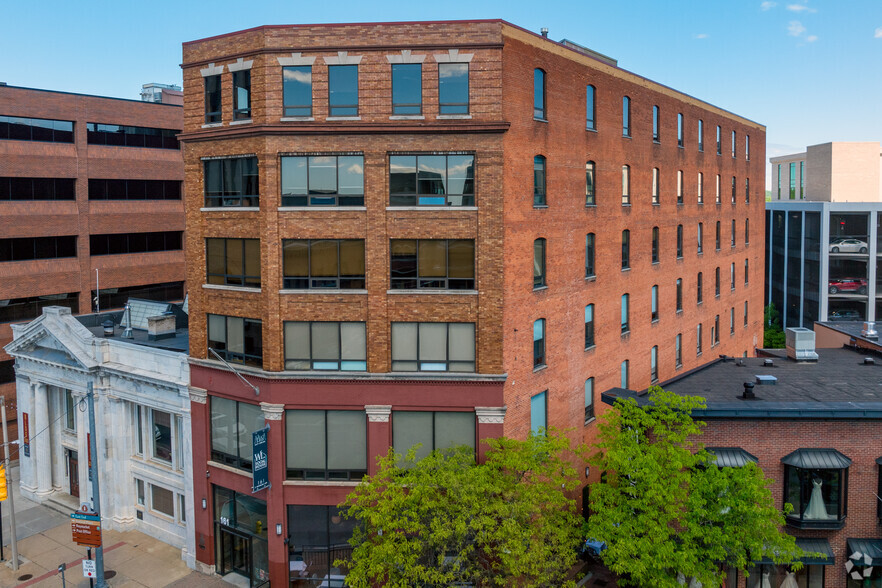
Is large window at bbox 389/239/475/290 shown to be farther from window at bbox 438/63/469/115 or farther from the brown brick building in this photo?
the brown brick building

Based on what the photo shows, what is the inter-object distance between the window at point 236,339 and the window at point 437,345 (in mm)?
6089

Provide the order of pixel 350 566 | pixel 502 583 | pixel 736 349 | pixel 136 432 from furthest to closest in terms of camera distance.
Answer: pixel 736 349
pixel 136 432
pixel 350 566
pixel 502 583

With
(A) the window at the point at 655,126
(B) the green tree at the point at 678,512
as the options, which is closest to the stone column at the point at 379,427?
(B) the green tree at the point at 678,512

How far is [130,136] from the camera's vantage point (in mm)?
56625

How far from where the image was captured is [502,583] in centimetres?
2464

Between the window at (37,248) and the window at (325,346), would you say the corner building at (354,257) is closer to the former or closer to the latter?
the window at (325,346)

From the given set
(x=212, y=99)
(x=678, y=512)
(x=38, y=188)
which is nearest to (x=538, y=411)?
(x=678, y=512)

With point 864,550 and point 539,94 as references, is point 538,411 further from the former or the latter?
point 539,94

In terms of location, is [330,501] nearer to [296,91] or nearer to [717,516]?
[717,516]

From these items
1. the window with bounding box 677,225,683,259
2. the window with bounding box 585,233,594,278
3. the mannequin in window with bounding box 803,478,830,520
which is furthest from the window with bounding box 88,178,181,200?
the mannequin in window with bounding box 803,478,830,520

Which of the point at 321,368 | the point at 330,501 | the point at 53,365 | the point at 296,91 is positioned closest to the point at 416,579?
the point at 330,501

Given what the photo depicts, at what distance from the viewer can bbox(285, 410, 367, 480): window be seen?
2947 centimetres

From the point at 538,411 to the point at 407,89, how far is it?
15.4 m

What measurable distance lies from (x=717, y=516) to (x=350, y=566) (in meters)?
13.8
